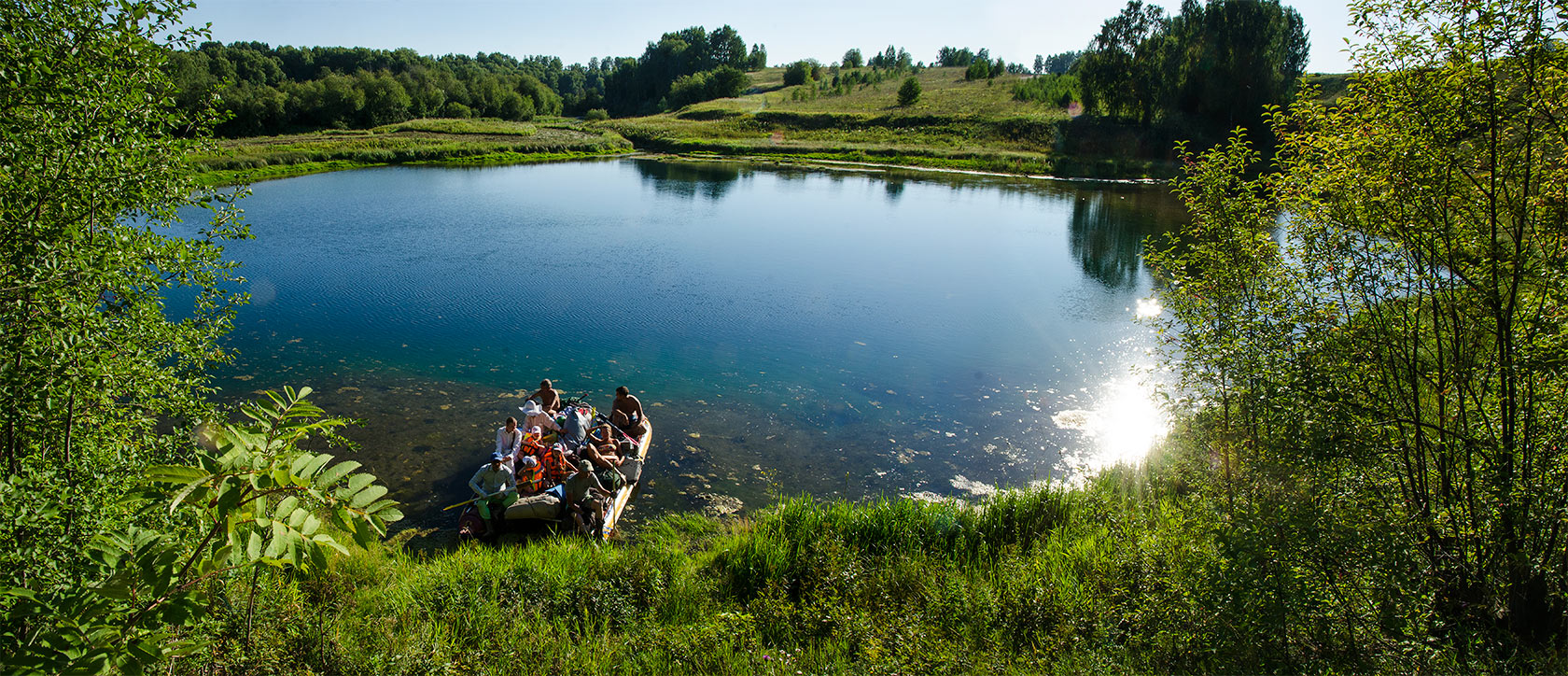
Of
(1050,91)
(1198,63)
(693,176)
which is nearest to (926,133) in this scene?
(1050,91)

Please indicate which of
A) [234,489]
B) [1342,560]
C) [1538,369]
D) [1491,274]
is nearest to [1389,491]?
[1342,560]

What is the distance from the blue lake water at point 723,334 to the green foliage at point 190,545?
7.80 meters

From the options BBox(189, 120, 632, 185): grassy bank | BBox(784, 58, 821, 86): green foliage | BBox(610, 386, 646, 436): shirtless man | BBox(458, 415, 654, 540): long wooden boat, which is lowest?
BBox(458, 415, 654, 540): long wooden boat

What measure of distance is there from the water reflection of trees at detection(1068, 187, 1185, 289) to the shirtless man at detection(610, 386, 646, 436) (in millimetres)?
19427

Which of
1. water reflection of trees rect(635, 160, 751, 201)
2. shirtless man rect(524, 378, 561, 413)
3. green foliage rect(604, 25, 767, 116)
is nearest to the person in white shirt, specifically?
shirtless man rect(524, 378, 561, 413)

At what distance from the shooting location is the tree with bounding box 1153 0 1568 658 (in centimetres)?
571

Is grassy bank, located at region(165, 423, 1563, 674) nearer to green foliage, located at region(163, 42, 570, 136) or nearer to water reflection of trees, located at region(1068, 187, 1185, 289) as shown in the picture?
water reflection of trees, located at region(1068, 187, 1185, 289)

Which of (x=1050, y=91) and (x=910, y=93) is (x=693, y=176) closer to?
(x=910, y=93)

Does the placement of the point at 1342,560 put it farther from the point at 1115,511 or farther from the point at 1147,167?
the point at 1147,167

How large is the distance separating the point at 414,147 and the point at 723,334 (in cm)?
4950

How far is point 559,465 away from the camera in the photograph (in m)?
11.5

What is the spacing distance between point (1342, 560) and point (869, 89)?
98.7 m

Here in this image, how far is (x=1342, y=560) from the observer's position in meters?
6.05

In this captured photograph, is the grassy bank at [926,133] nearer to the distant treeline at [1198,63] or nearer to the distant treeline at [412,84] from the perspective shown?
the distant treeline at [1198,63]
